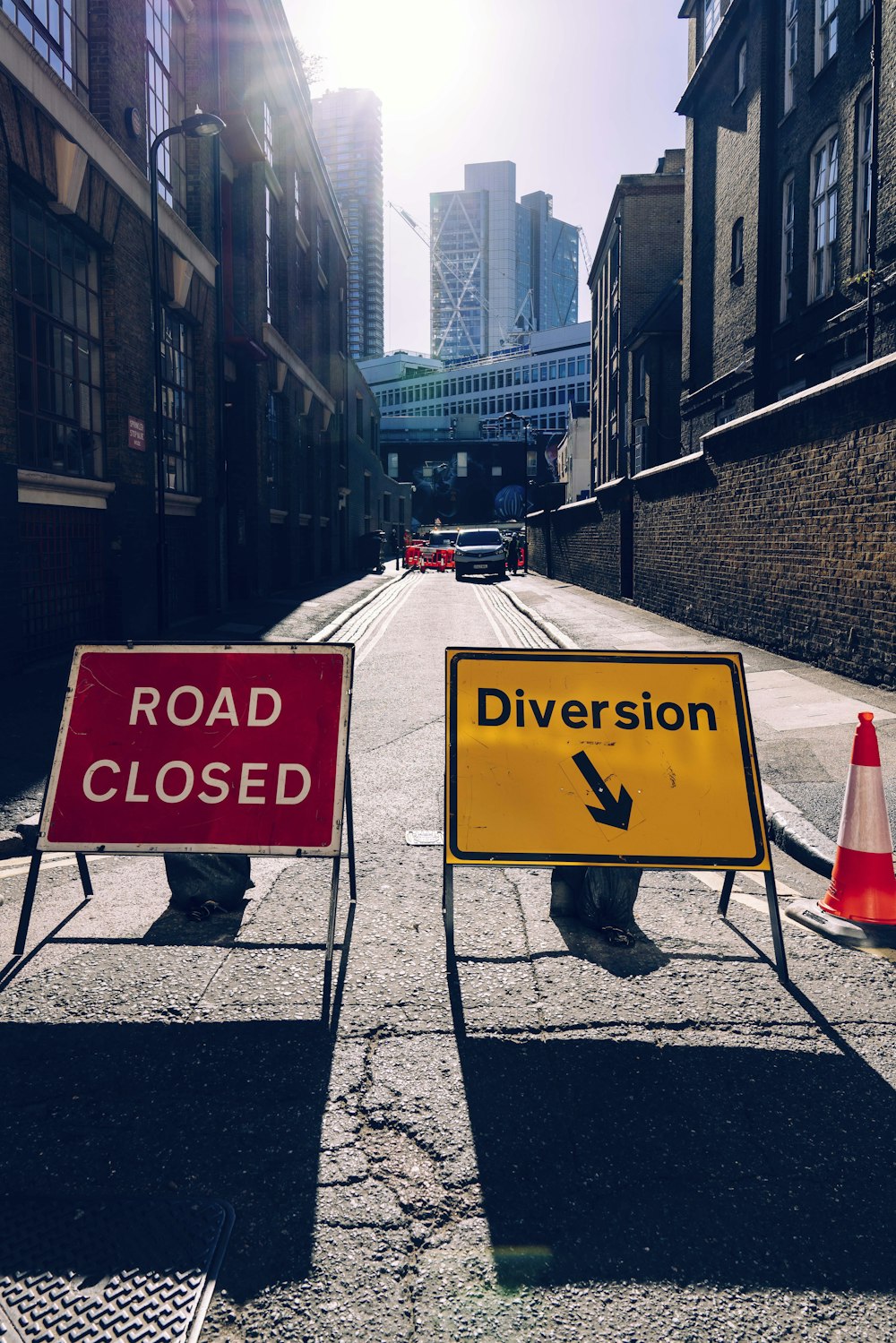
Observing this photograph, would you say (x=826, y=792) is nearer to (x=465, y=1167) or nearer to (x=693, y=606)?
(x=465, y=1167)

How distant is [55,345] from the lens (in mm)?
14188

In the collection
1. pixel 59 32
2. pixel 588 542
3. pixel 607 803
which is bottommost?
pixel 607 803

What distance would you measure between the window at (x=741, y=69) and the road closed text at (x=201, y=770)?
82.6 ft

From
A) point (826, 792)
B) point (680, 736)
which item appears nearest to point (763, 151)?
point (826, 792)

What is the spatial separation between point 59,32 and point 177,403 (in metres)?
7.15

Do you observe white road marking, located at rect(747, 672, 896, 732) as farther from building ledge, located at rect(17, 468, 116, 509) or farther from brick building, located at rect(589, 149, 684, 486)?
brick building, located at rect(589, 149, 684, 486)

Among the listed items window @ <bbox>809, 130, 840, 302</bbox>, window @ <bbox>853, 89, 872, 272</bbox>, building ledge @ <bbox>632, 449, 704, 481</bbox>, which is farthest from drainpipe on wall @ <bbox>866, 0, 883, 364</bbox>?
building ledge @ <bbox>632, 449, 704, 481</bbox>

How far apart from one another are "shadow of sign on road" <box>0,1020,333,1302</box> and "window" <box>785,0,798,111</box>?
78.6 ft

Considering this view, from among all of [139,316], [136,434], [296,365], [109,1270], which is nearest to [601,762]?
[109,1270]

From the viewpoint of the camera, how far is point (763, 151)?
22.3 m

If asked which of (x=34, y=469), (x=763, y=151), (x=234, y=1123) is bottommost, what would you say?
(x=234, y=1123)

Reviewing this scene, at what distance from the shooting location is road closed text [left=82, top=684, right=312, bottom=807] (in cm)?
456

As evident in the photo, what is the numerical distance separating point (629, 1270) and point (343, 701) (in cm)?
284

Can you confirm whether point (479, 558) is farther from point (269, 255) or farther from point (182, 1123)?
point (182, 1123)
